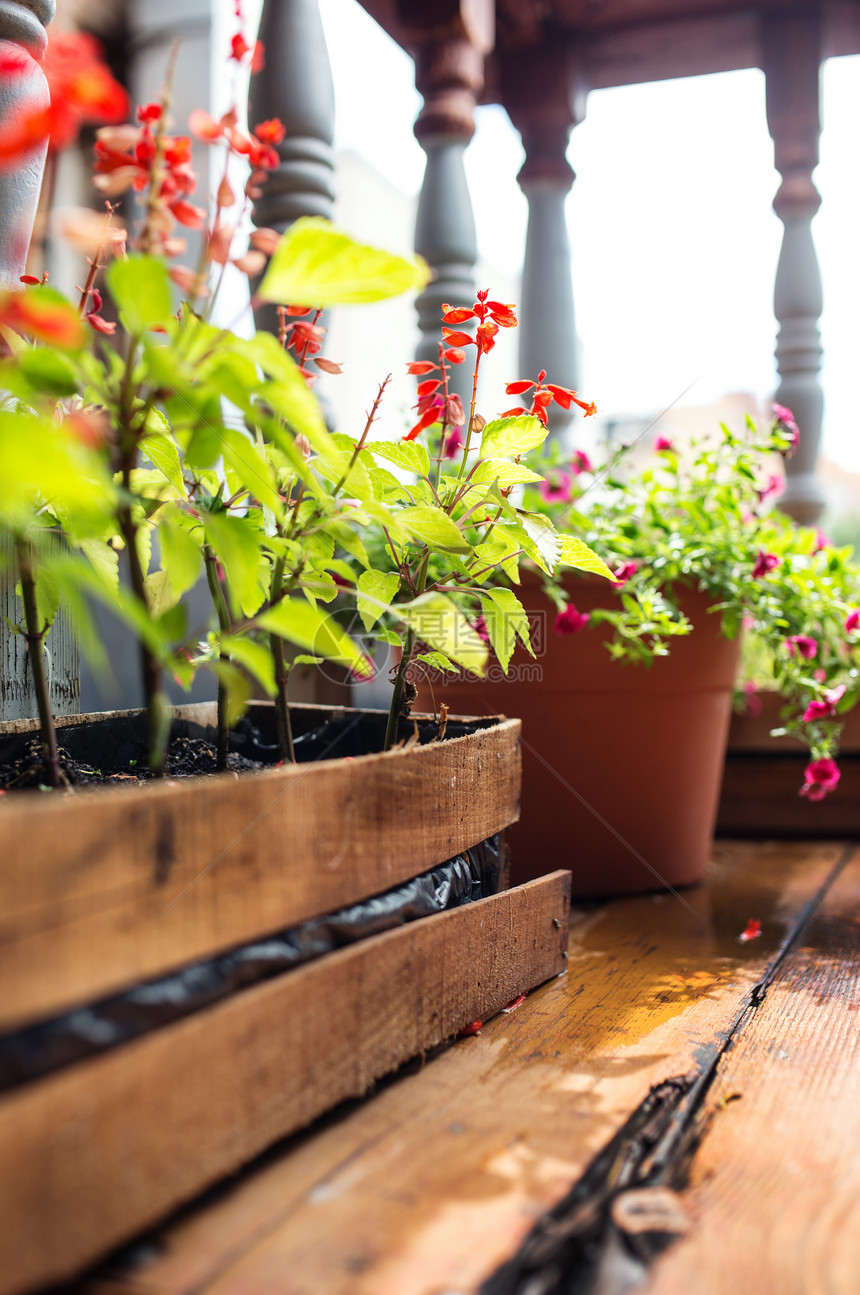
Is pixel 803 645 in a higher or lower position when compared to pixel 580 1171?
higher

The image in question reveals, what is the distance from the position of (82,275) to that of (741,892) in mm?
2289

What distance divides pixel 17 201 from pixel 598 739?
90 cm

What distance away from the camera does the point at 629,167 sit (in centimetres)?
319

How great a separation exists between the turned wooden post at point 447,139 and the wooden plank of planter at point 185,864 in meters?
1.29

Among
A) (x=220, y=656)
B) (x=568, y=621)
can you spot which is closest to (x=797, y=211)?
(x=568, y=621)

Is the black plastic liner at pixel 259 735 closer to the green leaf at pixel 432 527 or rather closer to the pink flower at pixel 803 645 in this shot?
the green leaf at pixel 432 527

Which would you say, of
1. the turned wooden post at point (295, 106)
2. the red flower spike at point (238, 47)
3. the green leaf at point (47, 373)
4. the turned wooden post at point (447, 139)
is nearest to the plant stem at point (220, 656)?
the green leaf at point (47, 373)

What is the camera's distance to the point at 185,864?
0.48m

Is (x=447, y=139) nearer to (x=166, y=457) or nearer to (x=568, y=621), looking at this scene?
(x=568, y=621)

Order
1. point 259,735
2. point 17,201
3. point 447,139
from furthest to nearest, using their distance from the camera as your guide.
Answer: point 447,139, point 259,735, point 17,201

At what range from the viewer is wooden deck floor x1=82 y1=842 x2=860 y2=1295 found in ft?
1.47

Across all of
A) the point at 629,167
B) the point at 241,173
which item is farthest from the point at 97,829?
the point at 629,167

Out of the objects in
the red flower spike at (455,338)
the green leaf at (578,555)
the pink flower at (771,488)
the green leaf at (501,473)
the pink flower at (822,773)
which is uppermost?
the pink flower at (771,488)

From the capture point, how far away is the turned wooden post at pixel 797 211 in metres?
2.20
